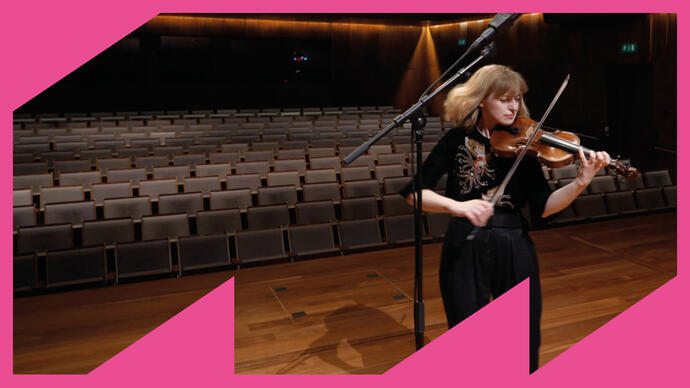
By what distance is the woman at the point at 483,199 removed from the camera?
0.50 m

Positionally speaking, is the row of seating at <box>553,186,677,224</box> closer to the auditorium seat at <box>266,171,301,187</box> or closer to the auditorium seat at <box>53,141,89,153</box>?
the auditorium seat at <box>266,171,301,187</box>

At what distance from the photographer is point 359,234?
1312 millimetres

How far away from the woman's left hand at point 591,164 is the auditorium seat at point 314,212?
0.93 meters

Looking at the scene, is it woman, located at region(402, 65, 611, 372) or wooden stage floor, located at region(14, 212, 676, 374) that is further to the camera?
wooden stage floor, located at region(14, 212, 676, 374)

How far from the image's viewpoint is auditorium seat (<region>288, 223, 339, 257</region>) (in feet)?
4.10

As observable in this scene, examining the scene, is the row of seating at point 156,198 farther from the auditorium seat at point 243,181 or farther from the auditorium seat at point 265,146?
the auditorium seat at point 265,146

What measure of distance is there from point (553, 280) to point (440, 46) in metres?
2.77

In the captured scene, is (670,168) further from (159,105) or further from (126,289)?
(159,105)

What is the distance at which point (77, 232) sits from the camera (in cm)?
125

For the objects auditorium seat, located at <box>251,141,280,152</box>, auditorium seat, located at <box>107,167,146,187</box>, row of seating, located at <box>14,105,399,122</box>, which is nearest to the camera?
auditorium seat, located at <box>107,167,146,187</box>

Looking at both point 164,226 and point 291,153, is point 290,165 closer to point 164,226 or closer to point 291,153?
point 291,153

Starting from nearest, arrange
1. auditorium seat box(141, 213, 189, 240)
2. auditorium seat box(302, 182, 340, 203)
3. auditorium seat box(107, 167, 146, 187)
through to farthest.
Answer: auditorium seat box(141, 213, 189, 240) → auditorium seat box(302, 182, 340, 203) → auditorium seat box(107, 167, 146, 187)

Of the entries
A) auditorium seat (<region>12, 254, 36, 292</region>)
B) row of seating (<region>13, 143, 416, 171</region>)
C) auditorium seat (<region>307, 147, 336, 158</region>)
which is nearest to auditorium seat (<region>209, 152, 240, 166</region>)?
row of seating (<region>13, 143, 416, 171</region>)

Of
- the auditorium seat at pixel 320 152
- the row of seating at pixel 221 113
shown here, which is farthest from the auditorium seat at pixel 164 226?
the row of seating at pixel 221 113
